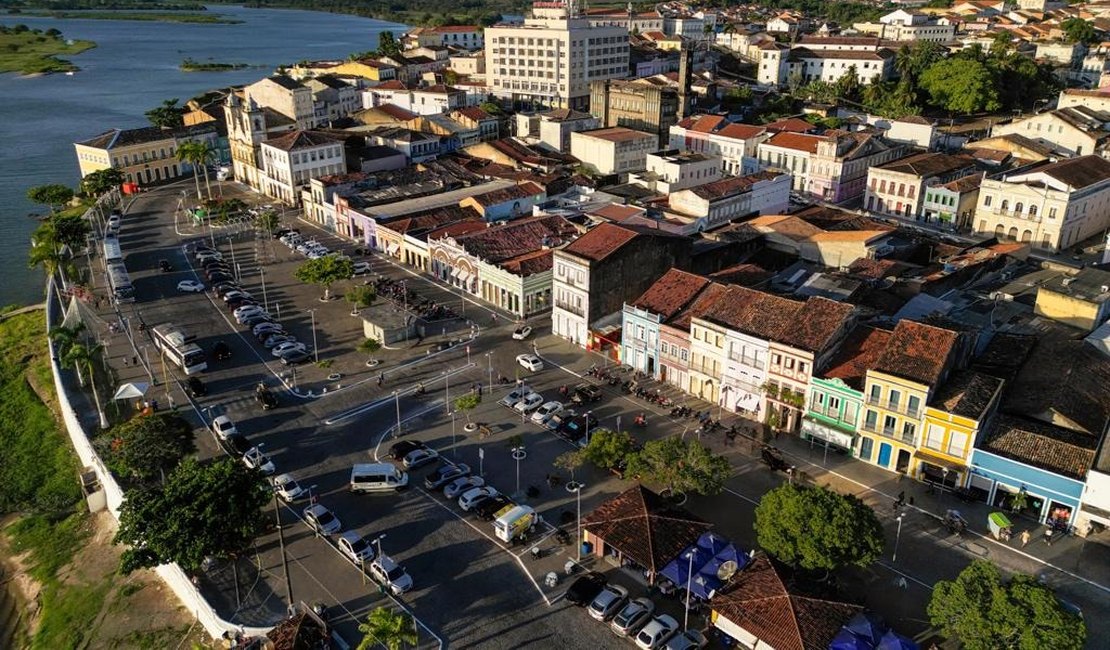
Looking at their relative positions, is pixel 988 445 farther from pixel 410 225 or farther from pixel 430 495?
pixel 410 225

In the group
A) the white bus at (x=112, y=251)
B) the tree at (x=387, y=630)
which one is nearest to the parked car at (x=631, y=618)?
the tree at (x=387, y=630)

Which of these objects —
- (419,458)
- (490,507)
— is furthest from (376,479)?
(490,507)

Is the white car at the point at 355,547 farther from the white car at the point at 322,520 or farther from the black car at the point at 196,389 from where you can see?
the black car at the point at 196,389

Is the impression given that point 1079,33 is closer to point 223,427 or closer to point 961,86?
point 961,86

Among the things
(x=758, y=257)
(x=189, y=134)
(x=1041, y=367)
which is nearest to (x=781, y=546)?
(x=1041, y=367)

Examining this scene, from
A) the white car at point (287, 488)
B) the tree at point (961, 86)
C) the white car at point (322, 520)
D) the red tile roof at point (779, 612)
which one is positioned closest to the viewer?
the red tile roof at point (779, 612)

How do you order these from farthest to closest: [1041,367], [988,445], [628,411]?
[628,411], [1041,367], [988,445]

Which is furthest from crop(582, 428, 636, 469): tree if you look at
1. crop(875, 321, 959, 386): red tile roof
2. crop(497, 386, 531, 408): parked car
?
crop(875, 321, 959, 386): red tile roof

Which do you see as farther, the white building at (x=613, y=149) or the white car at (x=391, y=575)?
the white building at (x=613, y=149)
